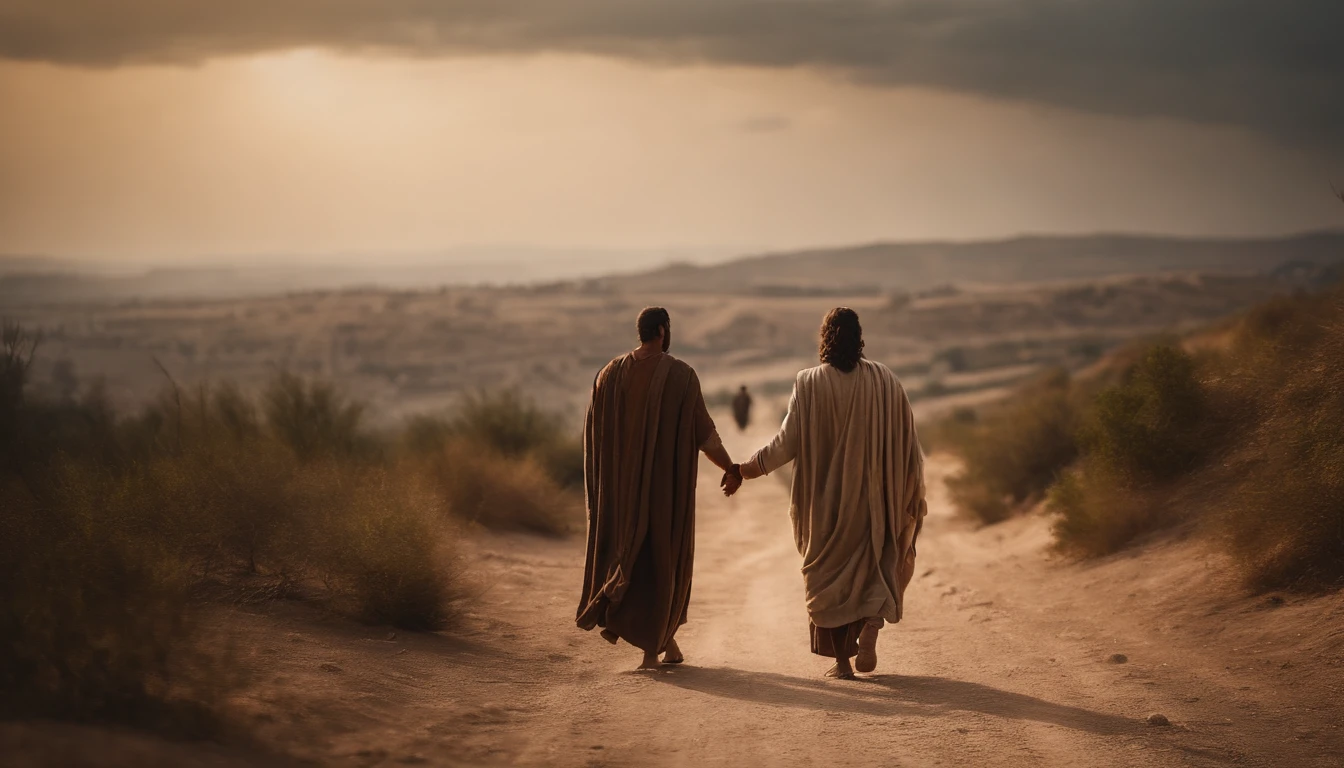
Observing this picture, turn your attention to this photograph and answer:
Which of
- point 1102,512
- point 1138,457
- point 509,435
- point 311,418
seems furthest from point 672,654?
point 509,435

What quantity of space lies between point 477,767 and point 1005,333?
A: 2851 inches

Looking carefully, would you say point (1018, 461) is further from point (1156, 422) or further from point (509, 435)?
point (509, 435)

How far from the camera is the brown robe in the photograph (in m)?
7.62

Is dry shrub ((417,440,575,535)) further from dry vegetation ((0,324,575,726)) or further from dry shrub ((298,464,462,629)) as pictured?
dry shrub ((298,464,462,629))

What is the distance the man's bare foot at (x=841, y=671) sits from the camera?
762 centimetres

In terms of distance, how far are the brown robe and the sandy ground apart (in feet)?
1.38

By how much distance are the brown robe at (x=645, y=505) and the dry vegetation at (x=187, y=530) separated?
1.77 m

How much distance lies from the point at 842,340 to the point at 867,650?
77.0 inches

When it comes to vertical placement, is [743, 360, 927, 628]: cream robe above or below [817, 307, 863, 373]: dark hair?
below

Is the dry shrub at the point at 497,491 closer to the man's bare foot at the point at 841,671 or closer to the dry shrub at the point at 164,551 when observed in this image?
the dry shrub at the point at 164,551

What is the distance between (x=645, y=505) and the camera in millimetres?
7652

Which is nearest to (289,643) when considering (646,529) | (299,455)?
(646,529)

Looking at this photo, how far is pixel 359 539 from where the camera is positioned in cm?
878

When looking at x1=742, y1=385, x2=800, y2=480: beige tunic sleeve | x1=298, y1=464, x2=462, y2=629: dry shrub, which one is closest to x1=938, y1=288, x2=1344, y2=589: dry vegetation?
x1=742, y1=385, x2=800, y2=480: beige tunic sleeve
